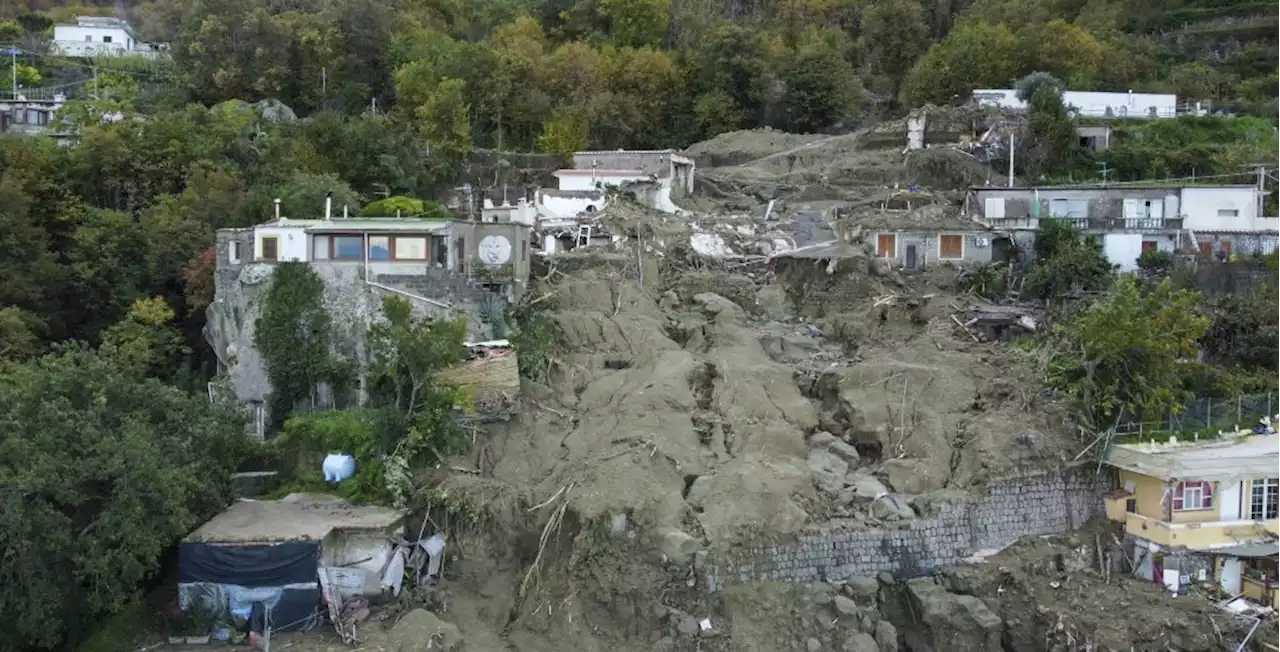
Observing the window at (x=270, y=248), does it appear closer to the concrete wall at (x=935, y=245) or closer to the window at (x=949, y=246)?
the concrete wall at (x=935, y=245)

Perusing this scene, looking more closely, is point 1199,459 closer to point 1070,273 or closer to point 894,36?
point 1070,273

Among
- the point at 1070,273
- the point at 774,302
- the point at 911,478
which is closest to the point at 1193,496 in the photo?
the point at 911,478

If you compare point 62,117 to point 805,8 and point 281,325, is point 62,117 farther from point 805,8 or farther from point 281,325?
point 805,8

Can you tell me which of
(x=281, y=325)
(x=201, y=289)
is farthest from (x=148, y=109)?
(x=281, y=325)

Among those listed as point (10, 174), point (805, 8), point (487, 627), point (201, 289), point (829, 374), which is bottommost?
point (487, 627)

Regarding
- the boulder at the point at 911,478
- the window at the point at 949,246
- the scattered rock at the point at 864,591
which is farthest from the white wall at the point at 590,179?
the scattered rock at the point at 864,591

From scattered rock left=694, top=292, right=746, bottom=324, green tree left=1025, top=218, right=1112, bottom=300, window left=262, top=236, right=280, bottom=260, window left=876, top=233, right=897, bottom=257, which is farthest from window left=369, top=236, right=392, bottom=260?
green tree left=1025, top=218, right=1112, bottom=300
